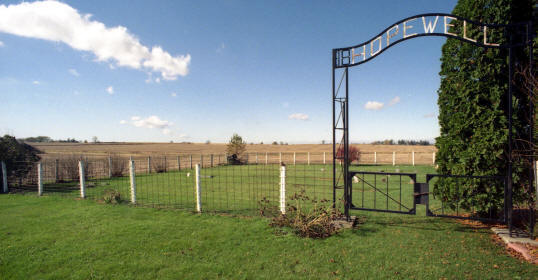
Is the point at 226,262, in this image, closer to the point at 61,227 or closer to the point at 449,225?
the point at 61,227

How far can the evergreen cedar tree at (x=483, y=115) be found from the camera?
4.39m

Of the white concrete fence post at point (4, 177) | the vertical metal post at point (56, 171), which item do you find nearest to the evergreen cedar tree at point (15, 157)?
the white concrete fence post at point (4, 177)

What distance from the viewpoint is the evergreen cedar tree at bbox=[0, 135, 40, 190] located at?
33.0ft

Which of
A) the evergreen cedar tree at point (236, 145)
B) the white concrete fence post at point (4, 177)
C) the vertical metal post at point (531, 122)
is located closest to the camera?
the vertical metal post at point (531, 122)

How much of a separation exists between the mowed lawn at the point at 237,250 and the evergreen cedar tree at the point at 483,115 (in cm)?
82

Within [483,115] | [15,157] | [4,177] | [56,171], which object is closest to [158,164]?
[56,171]

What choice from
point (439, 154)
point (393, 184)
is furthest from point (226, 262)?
point (393, 184)

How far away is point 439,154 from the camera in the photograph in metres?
5.28

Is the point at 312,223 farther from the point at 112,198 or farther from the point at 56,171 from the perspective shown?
the point at 56,171

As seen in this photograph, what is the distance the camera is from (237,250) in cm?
393

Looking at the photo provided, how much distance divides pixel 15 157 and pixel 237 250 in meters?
12.2

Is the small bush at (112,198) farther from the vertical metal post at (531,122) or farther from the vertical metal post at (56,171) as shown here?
the vertical metal post at (531,122)

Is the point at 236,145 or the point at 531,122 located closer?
the point at 531,122

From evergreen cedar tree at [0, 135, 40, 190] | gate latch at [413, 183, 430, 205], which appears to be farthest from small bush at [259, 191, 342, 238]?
evergreen cedar tree at [0, 135, 40, 190]
